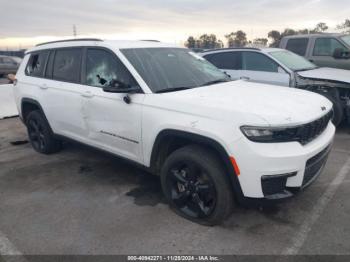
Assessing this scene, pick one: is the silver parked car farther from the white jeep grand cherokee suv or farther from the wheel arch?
the wheel arch

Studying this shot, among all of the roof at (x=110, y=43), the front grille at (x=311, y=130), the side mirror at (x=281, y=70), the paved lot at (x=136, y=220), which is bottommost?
the paved lot at (x=136, y=220)

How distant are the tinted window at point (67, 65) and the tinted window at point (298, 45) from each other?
658cm

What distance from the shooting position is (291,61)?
287 inches

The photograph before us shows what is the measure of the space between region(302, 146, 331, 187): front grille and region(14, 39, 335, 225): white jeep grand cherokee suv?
0.4 inches

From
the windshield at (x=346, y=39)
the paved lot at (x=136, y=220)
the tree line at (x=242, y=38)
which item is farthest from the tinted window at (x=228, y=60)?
the tree line at (x=242, y=38)

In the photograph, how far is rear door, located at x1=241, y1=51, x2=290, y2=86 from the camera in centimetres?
689

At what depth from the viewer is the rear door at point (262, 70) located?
6895mm

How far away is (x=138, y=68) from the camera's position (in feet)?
12.5

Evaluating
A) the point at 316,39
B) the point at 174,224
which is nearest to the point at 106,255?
the point at 174,224

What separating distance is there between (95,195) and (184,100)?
176 cm

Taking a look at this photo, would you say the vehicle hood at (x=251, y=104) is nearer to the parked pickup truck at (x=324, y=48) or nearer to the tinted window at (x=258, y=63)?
the tinted window at (x=258, y=63)

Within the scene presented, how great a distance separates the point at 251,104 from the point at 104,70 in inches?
79.3

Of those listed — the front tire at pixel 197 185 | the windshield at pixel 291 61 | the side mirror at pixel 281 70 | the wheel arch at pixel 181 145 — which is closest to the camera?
the wheel arch at pixel 181 145

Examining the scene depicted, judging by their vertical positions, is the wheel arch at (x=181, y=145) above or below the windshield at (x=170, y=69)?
below
